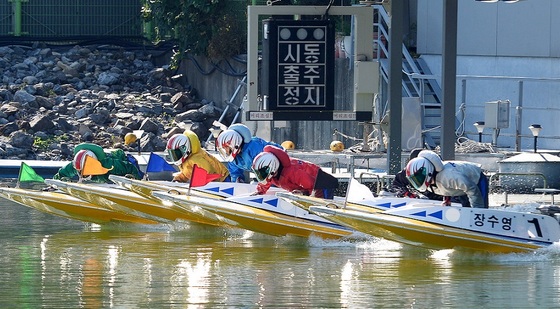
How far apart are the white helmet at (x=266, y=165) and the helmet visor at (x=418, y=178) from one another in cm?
219

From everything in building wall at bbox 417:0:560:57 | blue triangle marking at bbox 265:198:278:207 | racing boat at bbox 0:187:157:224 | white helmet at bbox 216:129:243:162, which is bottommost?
racing boat at bbox 0:187:157:224

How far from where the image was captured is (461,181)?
677 inches

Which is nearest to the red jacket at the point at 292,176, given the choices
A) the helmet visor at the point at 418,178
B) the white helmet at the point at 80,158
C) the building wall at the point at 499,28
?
the helmet visor at the point at 418,178

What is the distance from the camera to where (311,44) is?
71.0 feet

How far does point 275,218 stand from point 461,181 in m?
2.62

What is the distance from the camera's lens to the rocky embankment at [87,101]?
1258 inches

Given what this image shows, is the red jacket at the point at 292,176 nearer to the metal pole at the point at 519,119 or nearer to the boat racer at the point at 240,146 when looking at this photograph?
the boat racer at the point at 240,146

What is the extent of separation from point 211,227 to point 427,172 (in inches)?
162

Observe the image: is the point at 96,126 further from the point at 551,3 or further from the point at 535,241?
the point at 535,241

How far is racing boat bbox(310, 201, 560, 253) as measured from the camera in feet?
54.3

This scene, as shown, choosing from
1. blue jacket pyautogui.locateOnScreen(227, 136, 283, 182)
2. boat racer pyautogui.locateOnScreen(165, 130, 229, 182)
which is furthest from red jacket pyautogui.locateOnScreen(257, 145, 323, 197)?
boat racer pyautogui.locateOnScreen(165, 130, 229, 182)

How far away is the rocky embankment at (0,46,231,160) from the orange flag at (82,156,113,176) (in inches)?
335

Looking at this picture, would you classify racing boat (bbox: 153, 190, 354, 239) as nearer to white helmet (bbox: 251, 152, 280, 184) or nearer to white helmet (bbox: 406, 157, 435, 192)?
white helmet (bbox: 251, 152, 280, 184)

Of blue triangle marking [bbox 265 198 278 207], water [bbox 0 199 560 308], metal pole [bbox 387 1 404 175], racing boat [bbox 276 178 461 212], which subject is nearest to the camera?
water [bbox 0 199 560 308]
